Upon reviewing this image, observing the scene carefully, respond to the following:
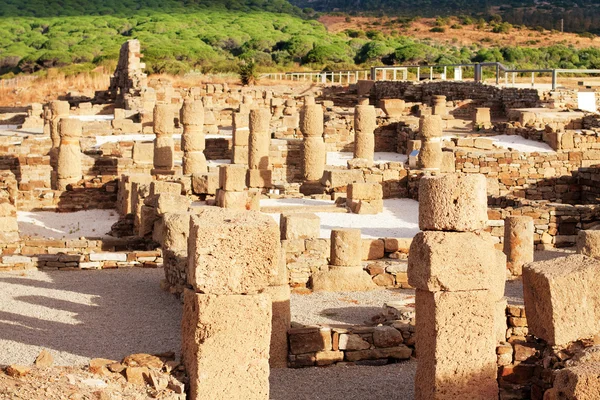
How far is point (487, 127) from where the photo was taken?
110 ft

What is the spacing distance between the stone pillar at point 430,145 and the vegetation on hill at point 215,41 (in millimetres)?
29760

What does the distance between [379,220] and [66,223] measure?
20.4 ft

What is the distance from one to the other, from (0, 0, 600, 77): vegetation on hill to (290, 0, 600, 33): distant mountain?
735 cm

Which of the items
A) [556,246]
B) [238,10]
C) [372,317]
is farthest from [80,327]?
[238,10]

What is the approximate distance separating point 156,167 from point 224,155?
4.84 m

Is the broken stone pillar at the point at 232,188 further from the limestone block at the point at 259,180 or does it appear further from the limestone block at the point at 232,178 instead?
the limestone block at the point at 259,180

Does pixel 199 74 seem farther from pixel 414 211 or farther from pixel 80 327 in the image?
pixel 80 327

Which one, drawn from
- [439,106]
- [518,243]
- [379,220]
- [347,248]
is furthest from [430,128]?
[439,106]

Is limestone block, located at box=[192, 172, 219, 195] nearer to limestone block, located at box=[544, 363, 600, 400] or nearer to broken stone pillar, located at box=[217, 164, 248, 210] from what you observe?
broken stone pillar, located at box=[217, 164, 248, 210]

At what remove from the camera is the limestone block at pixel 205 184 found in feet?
73.7

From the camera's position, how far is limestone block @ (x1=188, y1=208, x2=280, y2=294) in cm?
912

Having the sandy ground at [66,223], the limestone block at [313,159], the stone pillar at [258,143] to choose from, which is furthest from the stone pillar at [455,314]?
the stone pillar at [258,143]

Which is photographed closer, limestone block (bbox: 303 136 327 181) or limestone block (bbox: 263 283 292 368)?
limestone block (bbox: 263 283 292 368)

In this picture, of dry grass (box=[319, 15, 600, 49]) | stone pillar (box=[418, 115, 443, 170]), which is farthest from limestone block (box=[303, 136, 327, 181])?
dry grass (box=[319, 15, 600, 49])
